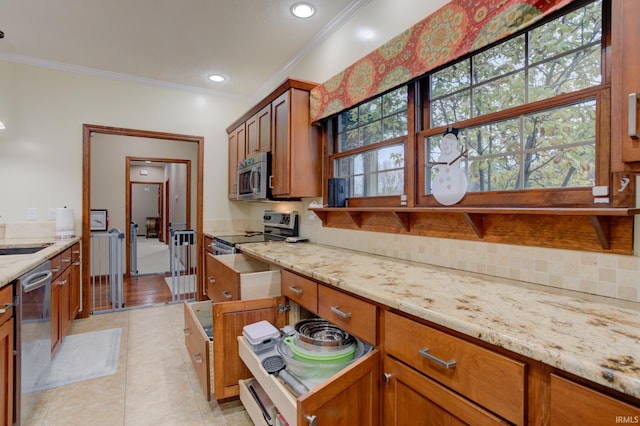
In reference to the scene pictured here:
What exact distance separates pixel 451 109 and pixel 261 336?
59.3 inches

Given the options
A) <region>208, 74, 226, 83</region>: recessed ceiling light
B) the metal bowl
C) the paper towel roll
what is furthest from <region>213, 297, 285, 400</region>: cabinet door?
<region>208, 74, 226, 83</region>: recessed ceiling light

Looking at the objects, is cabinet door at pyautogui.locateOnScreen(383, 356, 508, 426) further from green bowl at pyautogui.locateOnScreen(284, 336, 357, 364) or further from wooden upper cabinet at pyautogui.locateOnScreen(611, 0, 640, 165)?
wooden upper cabinet at pyautogui.locateOnScreen(611, 0, 640, 165)

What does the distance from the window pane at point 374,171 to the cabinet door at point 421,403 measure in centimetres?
114

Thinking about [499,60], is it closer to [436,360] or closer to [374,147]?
[374,147]

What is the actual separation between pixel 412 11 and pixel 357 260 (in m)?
1.45

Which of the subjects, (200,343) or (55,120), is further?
(55,120)

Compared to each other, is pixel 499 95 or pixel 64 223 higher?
pixel 499 95

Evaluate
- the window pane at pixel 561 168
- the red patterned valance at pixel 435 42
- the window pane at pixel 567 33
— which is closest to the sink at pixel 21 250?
the red patterned valance at pixel 435 42

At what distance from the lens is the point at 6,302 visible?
4.59ft

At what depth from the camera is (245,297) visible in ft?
6.10

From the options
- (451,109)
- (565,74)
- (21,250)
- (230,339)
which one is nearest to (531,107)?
(565,74)

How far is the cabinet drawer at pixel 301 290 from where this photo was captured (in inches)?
60.0

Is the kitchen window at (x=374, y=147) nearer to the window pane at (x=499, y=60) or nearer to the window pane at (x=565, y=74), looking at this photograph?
the window pane at (x=499, y=60)

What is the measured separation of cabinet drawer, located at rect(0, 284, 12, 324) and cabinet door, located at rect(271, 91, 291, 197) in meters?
1.68
